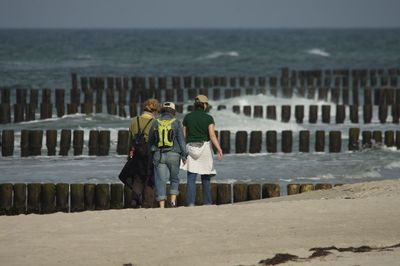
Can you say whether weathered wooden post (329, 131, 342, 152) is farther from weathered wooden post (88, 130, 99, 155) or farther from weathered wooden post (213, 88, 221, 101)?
weathered wooden post (213, 88, 221, 101)

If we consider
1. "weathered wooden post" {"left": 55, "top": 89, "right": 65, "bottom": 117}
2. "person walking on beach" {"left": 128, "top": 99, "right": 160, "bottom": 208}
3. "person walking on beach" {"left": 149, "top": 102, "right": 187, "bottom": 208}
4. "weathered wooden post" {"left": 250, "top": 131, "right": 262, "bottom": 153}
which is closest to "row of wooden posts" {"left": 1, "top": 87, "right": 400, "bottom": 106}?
"weathered wooden post" {"left": 55, "top": 89, "right": 65, "bottom": 117}

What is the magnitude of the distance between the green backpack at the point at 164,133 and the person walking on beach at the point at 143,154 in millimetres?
204

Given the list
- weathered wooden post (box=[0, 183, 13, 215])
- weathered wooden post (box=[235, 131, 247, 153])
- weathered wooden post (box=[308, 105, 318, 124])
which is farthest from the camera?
weathered wooden post (box=[308, 105, 318, 124])

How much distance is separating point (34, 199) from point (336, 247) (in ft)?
18.8

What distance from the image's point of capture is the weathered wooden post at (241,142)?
2414 cm

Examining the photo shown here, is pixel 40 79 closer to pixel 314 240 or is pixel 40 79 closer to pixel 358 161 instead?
pixel 358 161

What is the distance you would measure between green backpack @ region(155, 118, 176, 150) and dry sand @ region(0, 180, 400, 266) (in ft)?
2.70

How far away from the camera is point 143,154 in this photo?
13.7m

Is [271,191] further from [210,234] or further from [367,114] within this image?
[367,114]

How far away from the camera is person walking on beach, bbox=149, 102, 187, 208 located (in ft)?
44.4

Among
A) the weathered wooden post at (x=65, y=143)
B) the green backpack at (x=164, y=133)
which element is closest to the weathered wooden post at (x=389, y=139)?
the weathered wooden post at (x=65, y=143)

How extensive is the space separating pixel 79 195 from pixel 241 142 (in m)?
8.78

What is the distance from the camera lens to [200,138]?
14148 millimetres

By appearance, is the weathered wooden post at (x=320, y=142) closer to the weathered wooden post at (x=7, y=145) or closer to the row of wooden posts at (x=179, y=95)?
the weathered wooden post at (x=7, y=145)
